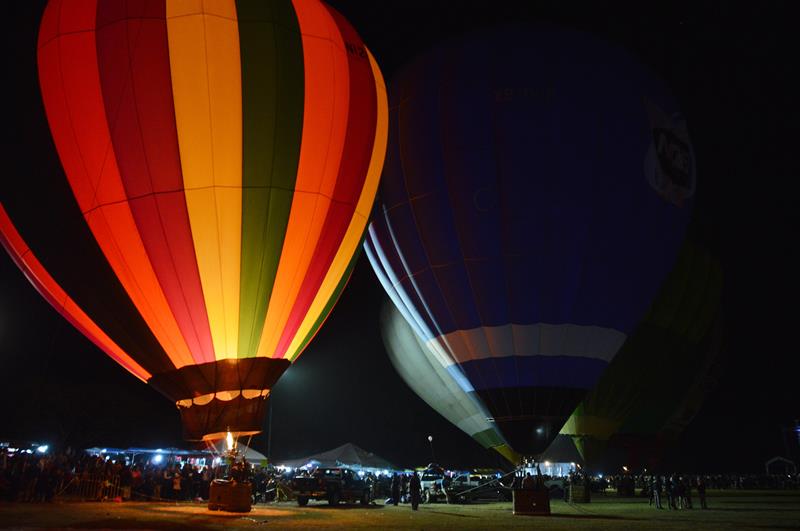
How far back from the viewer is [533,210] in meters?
14.9

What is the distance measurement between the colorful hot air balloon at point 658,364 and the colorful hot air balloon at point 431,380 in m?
2.69

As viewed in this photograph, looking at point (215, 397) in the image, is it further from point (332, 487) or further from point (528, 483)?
point (332, 487)

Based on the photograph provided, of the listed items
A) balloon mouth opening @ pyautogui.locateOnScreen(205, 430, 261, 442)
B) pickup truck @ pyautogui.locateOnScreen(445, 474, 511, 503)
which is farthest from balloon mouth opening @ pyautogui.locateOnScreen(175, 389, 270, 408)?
pickup truck @ pyautogui.locateOnScreen(445, 474, 511, 503)

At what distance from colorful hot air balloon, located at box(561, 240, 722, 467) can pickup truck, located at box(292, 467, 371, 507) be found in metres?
6.96

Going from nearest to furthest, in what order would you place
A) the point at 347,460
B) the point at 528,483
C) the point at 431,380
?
the point at 528,483, the point at 431,380, the point at 347,460

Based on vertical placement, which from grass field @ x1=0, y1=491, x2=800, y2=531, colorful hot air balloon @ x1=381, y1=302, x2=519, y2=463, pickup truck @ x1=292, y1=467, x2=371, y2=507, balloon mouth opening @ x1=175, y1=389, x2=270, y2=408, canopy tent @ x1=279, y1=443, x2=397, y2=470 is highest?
colorful hot air balloon @ x1=381, y1=302, x2=519, y2=463

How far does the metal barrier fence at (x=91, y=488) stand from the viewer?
14.3 m

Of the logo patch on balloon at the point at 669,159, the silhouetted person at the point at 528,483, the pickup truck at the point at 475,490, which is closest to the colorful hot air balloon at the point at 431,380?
the pickup truck at the point at 475,490

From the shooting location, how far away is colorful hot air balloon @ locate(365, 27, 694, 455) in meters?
→ 14.8

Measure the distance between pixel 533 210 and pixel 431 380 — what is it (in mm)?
10243

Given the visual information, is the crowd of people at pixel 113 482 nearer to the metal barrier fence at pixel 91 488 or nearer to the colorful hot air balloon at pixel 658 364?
the metal barrier fence at pixel 91 488

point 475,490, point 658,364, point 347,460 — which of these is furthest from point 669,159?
point 347,460

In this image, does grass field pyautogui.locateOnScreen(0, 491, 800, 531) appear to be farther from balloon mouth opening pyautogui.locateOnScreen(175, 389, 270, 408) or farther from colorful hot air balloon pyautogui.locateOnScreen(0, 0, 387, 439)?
balloon mouth opening pyautogui.locateOnScreen(175, 389, 270, 408)

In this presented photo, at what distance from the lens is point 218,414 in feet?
33.6
